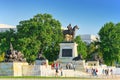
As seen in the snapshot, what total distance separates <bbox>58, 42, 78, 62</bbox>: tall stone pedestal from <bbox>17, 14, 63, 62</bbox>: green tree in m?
8.49

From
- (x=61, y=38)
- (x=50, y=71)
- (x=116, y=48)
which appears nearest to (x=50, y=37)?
(x=61, y=38)

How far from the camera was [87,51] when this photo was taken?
325 ft

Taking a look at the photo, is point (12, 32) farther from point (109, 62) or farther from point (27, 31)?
point (109, 62)

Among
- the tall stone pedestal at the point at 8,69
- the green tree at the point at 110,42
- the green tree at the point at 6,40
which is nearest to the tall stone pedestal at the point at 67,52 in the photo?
the green tree at the point at 6,40

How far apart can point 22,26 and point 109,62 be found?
1932 centimetres

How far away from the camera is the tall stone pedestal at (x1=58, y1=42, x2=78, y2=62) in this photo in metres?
74.2

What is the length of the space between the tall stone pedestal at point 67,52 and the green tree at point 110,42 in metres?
16.4

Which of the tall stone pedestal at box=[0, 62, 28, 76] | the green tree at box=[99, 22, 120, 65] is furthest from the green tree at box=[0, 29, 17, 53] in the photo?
the tall stone pedestal at box=[0, 62, 28, 76]

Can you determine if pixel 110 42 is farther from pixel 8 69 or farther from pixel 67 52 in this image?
pixel 8 69

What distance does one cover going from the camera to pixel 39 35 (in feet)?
278

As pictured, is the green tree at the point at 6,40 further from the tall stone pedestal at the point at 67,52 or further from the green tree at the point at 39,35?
the tall stone pedestal at the point at 67,52

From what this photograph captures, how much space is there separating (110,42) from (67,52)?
1789 centimetres

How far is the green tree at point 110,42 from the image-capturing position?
90.2 meters

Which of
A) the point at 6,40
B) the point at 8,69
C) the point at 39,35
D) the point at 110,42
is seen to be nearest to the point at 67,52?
the point at 39,35
